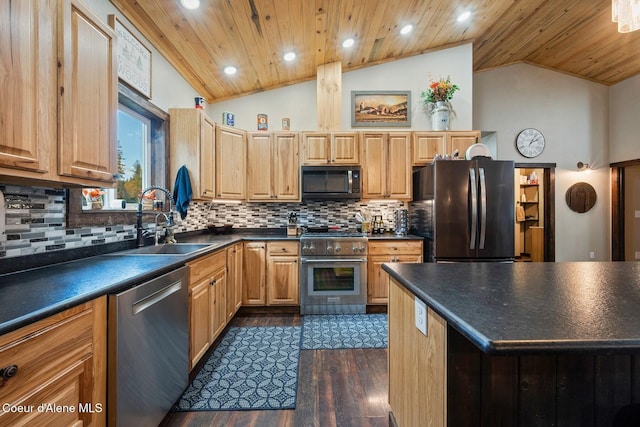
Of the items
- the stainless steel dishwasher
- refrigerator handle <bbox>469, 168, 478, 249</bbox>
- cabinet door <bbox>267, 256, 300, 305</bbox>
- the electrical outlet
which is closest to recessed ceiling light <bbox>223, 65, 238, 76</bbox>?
cabinet door <bbox>267, 256, 300, 305</bbox>

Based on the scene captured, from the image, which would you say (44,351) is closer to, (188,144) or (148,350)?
(148,350)

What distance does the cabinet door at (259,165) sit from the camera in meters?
3.54

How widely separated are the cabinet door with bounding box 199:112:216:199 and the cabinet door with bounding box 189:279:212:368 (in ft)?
3.89

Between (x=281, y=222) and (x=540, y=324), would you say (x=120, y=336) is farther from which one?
(x=281, y=222)

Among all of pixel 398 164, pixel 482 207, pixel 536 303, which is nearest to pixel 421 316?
pixel 536 303

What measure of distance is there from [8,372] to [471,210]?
3.22 meters

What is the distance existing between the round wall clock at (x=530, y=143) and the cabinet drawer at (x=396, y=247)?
328cm

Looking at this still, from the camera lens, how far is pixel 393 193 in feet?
11.7

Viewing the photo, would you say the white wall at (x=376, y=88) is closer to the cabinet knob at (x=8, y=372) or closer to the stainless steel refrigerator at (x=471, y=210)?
the stainless steel refrigerator at (x=471, y=210)

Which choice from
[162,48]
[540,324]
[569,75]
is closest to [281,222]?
[162,48]

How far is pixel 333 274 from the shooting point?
3.24 meters

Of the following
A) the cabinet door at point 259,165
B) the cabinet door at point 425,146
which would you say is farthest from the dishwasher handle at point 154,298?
the cabinet door at point 425,146

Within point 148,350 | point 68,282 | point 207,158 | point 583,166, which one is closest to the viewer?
point 68,282

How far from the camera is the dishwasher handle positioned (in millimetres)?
1258
